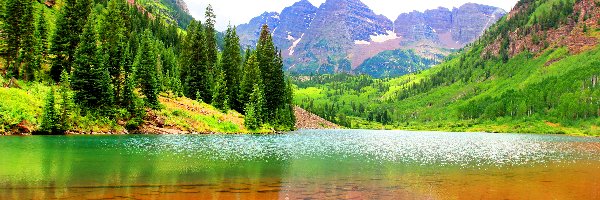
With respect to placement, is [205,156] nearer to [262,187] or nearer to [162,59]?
[262,187]

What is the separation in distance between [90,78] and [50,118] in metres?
16.2

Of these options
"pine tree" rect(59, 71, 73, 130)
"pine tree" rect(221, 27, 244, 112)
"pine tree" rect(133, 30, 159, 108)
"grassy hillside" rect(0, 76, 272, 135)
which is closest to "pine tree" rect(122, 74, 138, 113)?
"grassy hillside" rect(0, 76, 272, 135)

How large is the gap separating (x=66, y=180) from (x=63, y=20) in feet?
270

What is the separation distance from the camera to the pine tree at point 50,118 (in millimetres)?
73938

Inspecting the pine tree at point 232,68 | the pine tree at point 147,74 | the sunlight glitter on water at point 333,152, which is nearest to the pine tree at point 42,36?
the pine tree at point 147,74

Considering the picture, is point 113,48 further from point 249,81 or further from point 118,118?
point 249,81

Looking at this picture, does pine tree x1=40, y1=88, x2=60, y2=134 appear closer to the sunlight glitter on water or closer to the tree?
the sunlight glitter on water

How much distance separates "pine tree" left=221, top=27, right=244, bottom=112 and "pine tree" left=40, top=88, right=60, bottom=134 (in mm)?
54684

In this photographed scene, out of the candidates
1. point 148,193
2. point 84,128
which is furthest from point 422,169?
point 84,128

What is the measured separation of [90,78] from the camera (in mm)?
89438

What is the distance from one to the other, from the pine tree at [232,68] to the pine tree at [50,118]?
5468 centimetres

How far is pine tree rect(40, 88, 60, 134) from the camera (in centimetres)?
7394

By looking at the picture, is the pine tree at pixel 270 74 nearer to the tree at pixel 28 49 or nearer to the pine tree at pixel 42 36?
the pine tree at pixel 42 36

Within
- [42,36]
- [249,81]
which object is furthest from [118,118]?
[249,81]
